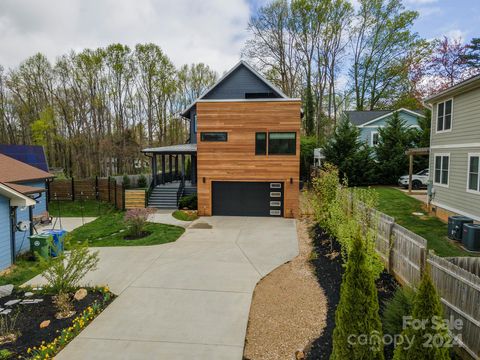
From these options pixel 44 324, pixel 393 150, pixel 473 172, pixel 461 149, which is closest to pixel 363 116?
pixel 393 150

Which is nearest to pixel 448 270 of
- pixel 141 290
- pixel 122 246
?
pixel 141 290

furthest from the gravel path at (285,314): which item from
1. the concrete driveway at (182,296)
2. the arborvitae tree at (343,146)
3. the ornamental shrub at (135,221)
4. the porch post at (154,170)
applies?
the arborvitae tree at (343,146)

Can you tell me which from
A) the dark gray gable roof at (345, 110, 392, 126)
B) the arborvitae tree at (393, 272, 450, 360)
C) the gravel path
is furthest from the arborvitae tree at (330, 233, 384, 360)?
the dark gray gable roof at (345, 110, 392, 126)

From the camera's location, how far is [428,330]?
2.78 m

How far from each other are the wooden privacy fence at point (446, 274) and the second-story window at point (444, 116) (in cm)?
860

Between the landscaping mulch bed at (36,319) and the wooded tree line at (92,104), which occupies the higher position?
the wooded tree line at (92,104)

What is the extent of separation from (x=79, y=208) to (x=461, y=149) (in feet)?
65.4

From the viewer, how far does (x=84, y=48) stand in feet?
92.5

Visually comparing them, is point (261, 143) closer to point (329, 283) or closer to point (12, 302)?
point (329, 283)

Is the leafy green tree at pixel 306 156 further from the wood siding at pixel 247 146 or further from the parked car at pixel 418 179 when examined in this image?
the wood siding at pixel 247 146

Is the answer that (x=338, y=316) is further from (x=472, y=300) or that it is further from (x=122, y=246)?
(x=122, y=246)

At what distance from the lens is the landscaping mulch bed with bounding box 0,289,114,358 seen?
471 centimetres

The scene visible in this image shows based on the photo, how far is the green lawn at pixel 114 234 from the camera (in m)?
10.9

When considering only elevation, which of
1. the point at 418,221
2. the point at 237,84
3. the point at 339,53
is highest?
the point at 339,53
